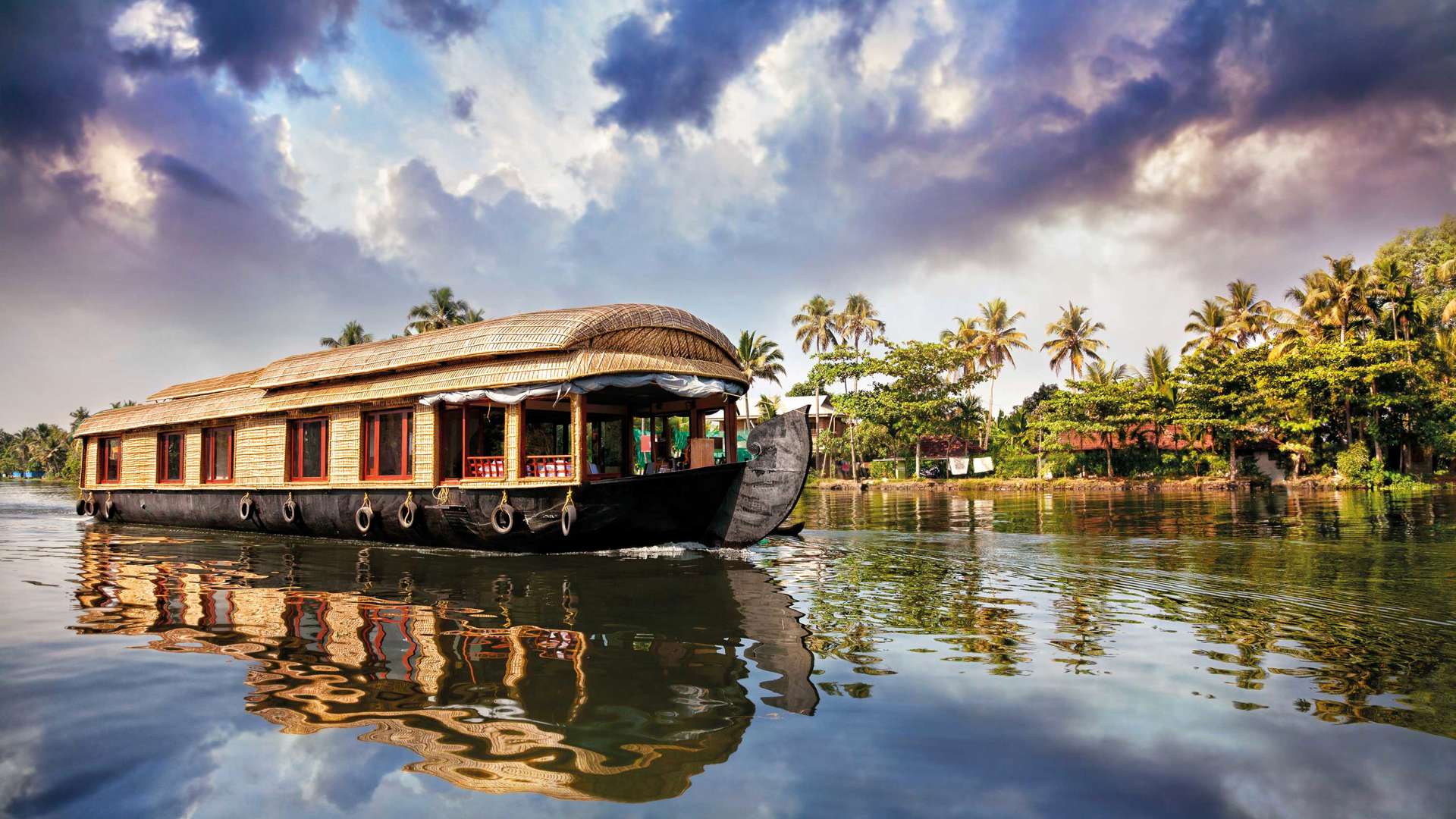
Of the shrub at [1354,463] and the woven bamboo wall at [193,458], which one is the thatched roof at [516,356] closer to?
the woven bamboo wall at [193,458]

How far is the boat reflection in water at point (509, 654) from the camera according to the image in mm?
3432

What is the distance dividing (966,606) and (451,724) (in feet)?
14.0

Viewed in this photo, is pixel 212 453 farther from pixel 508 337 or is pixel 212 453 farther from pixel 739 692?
pixel 739 692

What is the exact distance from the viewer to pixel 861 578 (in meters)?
8.20

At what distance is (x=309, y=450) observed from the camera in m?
13.2

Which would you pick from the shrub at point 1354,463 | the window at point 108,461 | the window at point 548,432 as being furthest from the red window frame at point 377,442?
the shrub at point 1354,463

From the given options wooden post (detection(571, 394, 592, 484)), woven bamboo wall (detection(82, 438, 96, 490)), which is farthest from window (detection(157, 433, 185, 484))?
wooden post (detection(571, 394, 592, 484))

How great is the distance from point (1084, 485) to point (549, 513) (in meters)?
30.5

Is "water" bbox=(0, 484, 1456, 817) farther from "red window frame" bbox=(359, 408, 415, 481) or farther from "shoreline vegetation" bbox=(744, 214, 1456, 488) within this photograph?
"shoreline vegetation" bbox=(744, 214, 1456, 488)

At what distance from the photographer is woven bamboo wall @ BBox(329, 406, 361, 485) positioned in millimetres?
12227

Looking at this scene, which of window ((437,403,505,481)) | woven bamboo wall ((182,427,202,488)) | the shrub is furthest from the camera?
the shrub

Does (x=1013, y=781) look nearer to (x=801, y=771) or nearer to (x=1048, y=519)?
(x=801, y=771)

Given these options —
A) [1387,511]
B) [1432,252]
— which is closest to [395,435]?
[1387,511]

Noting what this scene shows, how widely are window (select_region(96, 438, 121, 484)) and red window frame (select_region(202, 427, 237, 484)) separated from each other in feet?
15.3
